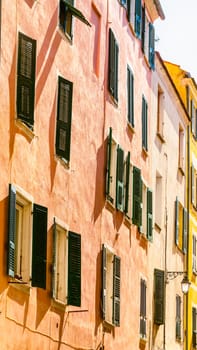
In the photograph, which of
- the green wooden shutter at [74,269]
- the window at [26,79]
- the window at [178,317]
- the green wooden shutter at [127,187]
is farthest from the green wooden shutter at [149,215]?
the window at [26,79]

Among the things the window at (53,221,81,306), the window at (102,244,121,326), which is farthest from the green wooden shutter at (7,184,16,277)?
the window at (102,244,121,326)

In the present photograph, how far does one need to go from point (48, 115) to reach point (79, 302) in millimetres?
4266

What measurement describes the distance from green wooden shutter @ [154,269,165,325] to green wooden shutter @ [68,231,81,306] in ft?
40.8

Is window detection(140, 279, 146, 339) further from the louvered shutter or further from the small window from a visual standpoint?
the louvered shutter

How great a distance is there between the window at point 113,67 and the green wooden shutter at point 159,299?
874cm

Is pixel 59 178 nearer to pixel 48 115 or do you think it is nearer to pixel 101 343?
pixel 48 115

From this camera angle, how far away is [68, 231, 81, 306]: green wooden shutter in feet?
79.4

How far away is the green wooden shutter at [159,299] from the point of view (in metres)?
37.0

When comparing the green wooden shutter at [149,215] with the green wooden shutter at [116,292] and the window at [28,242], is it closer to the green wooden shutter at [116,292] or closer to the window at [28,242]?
the green wooden shutter at [116,292]

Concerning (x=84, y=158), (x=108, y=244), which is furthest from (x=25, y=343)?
(x=108, y=244)

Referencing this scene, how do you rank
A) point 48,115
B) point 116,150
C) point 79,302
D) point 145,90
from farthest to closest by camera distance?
point 145,90
point 116,150
point 79,302
point 48,115

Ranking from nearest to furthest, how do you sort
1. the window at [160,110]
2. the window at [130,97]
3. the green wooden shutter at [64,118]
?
the green wooden shutter at [64,118] < the window at [130,97] < the window at [160,110]

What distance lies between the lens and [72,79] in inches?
981

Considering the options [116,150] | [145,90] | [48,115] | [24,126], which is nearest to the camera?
[24,126]
